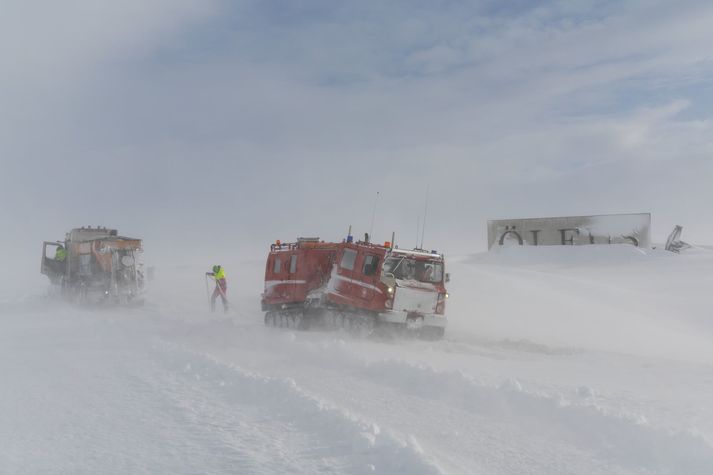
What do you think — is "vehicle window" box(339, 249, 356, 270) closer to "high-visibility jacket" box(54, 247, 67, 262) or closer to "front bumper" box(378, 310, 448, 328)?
"front bumper" box(378, 310, 448, 328)

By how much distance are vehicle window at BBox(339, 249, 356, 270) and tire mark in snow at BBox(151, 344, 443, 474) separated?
6514 millimetres

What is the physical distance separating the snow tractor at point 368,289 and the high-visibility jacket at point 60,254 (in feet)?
48.9

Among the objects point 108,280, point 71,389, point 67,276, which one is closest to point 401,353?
point 71,389

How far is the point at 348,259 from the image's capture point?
16.7 metres

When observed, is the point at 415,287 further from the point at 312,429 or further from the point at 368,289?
the point at 312,429

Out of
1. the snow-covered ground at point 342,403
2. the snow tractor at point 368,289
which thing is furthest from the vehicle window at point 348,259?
the snow-covered ground at point 342,403

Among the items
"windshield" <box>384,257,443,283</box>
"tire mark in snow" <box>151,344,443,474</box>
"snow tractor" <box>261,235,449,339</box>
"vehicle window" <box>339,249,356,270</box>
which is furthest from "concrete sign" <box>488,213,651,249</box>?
"tire mark in snow" <box>151,344,443,474</box>

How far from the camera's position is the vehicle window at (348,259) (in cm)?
1658

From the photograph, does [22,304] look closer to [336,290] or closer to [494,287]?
[336,290]

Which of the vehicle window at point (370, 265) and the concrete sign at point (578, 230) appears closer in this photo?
the vehicle window at point (370, 265)

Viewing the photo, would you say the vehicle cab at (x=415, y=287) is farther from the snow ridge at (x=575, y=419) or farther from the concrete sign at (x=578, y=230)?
the concrete sign at (x=578, y=230)

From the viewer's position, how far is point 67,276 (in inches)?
1120

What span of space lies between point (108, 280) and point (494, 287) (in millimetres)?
16421

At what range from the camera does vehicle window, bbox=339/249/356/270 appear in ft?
54.4
